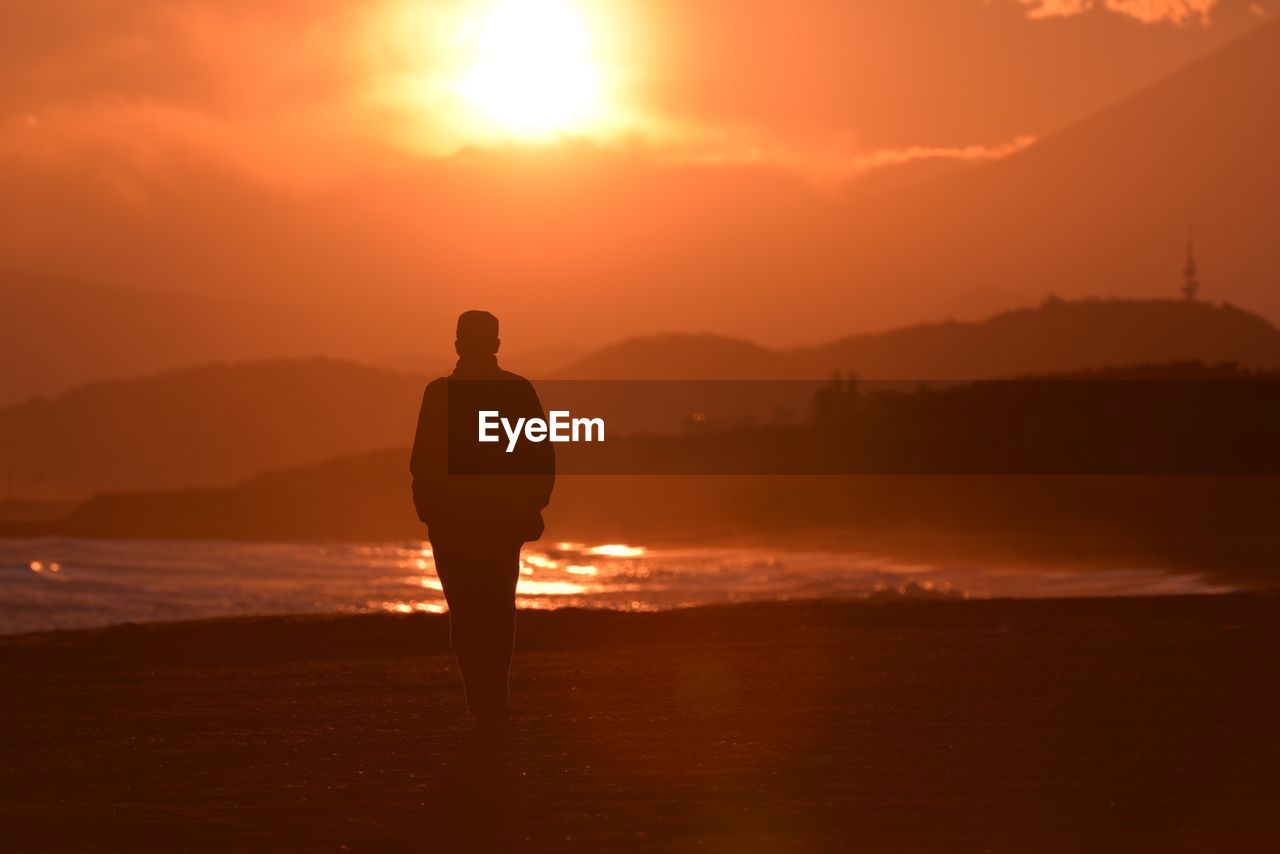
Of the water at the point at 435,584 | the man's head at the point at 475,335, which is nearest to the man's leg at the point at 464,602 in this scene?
the man's head at the point at 475,335

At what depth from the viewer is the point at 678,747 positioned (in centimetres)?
949

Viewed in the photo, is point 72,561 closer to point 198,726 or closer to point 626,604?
point 626,604

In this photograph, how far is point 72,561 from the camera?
66.9m

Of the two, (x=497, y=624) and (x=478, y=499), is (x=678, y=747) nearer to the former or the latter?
(x=497, y=624)

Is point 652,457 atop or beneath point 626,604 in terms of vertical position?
atop

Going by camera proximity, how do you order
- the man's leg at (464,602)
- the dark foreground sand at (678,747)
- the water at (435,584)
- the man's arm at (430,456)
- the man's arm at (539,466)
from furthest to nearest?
1. the water at (435,584)
2. the man's arm at (539,466)
3. the man's arm at (430,456)
4. the man's leg at (464,602)
5. the dark foreground sand at (678,747)

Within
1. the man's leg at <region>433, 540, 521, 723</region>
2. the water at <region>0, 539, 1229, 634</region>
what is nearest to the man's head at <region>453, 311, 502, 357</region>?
the man's leg at <region>433, 540, 521, 723</region>

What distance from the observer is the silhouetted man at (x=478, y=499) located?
32.0ft

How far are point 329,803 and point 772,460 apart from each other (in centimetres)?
13275

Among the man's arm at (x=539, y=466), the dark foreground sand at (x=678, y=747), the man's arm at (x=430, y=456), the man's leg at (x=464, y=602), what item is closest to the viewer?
the dark foreground sand at (x=678, y=747)

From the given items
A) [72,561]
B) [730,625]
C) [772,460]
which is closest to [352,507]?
[772,460]

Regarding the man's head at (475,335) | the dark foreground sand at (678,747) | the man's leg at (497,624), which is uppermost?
the man's head at (475,335)

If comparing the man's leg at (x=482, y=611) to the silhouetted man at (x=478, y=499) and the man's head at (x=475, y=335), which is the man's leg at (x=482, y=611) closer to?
the silhouetted man at (x=478, y=499)

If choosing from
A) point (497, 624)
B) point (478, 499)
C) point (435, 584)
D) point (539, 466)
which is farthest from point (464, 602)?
point (435, 584)
